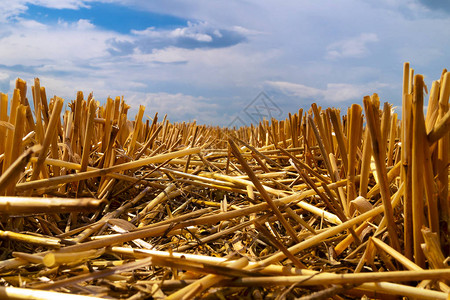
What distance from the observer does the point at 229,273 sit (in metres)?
0.81

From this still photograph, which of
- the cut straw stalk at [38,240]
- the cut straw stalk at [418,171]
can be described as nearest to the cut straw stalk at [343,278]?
the cut straw stalk at [418,171]

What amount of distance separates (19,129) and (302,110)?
1.83m

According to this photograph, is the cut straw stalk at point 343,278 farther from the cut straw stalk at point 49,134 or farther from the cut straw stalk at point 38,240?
the cut straw stalk at point 49,134

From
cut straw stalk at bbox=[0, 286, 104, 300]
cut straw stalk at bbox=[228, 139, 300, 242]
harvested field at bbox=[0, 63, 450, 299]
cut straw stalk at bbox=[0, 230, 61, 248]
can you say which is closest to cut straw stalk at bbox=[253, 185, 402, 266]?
harvested field at bbox=[0, 63, 450, 299]

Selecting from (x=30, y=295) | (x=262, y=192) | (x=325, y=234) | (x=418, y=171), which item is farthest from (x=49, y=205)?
(x=418, y=171)

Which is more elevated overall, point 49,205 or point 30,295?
point 49,205

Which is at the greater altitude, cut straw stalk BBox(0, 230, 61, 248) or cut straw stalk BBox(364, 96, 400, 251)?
cut straw stalk BBox(364, 96, 400, 251)

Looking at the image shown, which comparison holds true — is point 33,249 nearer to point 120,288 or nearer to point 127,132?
point 120,288

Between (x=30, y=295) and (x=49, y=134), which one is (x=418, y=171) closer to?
(x=30, y=295)

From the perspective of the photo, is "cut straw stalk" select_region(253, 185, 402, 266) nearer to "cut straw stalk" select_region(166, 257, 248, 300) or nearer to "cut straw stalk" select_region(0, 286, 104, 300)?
"cut straw stalk" select_region(166, 257, 248, 300)

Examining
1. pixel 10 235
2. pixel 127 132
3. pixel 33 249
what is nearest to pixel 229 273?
pixel 10 235

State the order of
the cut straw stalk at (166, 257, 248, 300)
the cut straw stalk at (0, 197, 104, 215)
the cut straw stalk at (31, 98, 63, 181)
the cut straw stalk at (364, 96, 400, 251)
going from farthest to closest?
1. the cut straw stalk at (31, 98, 63, 181)
2. the cut straw stalk at (364, 96, 400, 251)
3. the cut straw stalk at (166, 257, 248, 300)
4. the cut straw stalk at (0, 197, 104, 215)

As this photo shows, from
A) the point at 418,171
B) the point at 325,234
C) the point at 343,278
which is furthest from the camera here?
the point at 325,234

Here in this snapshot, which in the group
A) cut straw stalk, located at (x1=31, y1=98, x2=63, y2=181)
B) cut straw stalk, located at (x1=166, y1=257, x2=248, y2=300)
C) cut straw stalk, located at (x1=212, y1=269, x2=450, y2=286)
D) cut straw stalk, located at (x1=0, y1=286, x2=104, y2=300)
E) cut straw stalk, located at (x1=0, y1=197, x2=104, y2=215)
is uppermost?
cut straw stalk, located at (x1=31, y1=98, x2=63, y2=181)
